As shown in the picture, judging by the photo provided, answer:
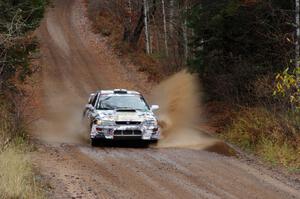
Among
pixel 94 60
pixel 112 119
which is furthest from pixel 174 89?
pixel 94 60

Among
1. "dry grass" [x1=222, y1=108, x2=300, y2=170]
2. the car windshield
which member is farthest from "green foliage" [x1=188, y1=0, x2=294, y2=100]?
the car windshield

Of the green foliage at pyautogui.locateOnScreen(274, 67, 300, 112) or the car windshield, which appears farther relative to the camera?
the car windshield

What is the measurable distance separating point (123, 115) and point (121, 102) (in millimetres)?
1148

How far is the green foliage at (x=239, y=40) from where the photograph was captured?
19.1 meters

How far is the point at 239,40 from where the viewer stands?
66.3 feet

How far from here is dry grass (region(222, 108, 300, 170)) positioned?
14.3 metres

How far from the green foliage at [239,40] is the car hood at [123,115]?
407 centimetres

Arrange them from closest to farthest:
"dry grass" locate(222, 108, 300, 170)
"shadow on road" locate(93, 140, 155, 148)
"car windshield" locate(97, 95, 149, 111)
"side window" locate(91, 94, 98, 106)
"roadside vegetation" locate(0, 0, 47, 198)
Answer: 1. "roadside vegetation" locate(0, 0, 47, 198)
2. "dry grass" locate(222, 108, 300, 170)
3. "shadow on road" locate(93, 140, 155, 148)
4. "car windshield" locate(97, 95, 149, 111)
5. "side window" locate(91, 94, 98, 106)

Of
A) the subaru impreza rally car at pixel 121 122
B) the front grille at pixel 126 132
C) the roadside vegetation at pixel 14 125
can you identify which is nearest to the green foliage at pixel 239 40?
the subaru impreza rally car at pixel 121 122

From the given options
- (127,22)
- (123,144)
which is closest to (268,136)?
(123,144)

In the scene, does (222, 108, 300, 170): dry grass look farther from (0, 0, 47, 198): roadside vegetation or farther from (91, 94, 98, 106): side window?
(0, 0, 47, 198): roadside vegetation

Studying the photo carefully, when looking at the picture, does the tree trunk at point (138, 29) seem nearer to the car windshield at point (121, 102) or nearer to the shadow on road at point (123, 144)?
the car windshield at point (121, 102)

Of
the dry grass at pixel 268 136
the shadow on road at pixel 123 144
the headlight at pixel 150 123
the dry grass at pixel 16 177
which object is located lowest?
the shadow on road at pixel 123 144

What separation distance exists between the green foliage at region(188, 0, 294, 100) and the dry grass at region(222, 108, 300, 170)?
1.95 meters
